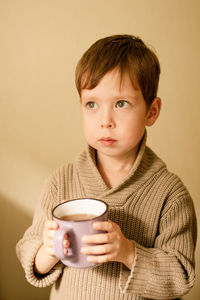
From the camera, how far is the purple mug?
519 mm

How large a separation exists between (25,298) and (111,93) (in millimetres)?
1035

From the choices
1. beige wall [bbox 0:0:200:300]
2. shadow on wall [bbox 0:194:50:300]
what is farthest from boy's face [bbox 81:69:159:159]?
shadow on wall [bbox 0:194:50:300]

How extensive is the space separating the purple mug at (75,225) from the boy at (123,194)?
0.06m

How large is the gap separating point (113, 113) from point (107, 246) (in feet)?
0.92

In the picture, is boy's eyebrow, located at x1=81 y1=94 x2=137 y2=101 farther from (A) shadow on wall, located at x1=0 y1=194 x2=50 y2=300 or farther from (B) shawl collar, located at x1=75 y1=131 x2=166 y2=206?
(A) shadow on wall, located at x1=0 y1=194 x2=50 y2=300

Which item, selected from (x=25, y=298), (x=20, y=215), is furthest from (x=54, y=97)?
(x=25, y=298)

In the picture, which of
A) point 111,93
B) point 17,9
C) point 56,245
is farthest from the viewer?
point 17,9

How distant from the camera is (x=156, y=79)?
2.46ft

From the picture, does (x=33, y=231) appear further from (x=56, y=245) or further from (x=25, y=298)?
(x=25, y=298)

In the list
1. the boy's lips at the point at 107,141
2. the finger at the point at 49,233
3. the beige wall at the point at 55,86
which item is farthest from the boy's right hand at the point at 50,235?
the beige wall at the point at 55,86

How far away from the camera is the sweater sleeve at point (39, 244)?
2.34 feet

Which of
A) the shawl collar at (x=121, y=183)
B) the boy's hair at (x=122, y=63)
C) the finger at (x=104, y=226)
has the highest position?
the boy's hair at (x=122, y=63)

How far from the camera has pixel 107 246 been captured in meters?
0.57

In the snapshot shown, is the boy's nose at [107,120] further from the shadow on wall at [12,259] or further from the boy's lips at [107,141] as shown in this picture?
the shadow on wall at [12,259]
